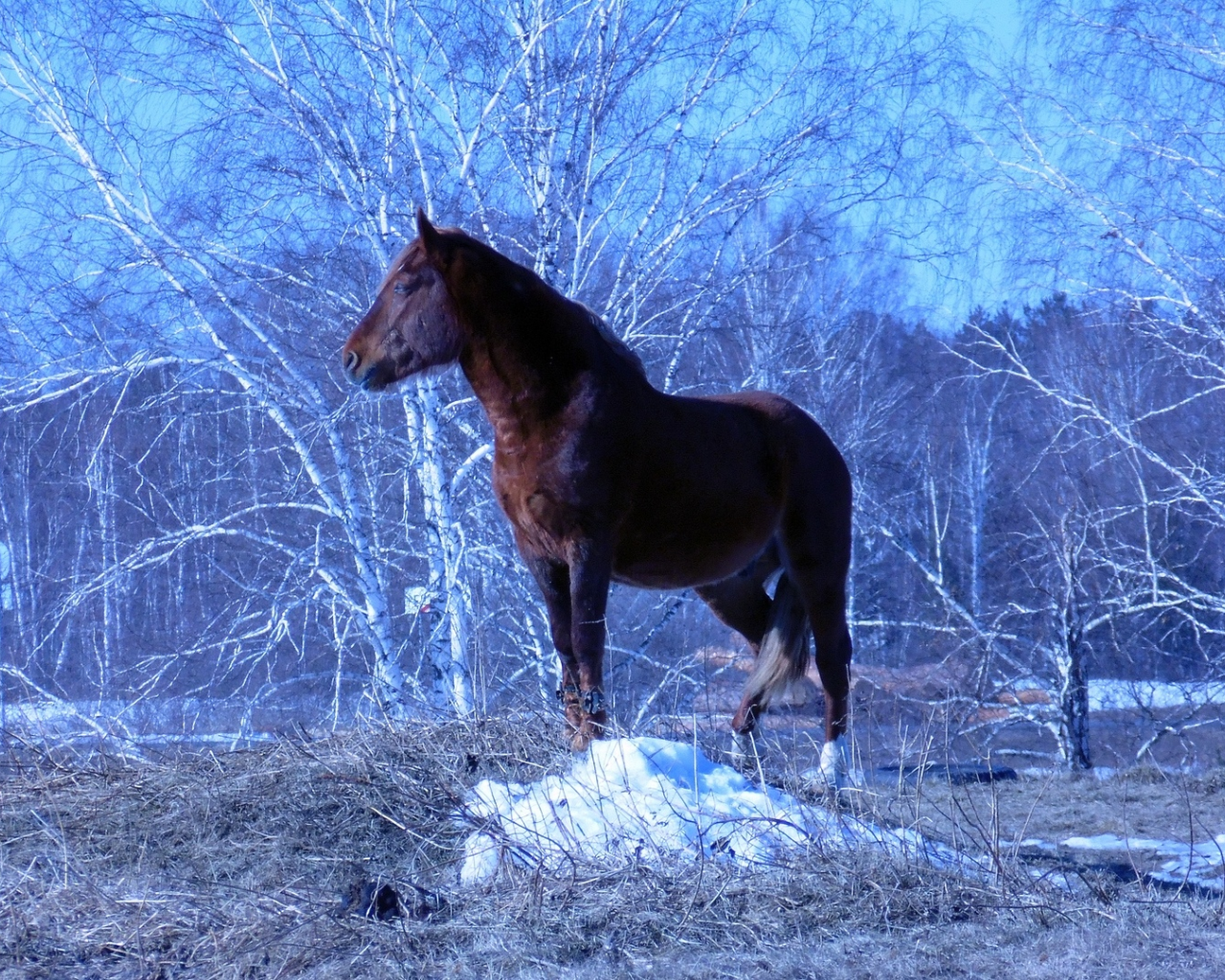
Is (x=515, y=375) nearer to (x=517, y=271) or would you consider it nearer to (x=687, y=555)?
(x=517, y=271)

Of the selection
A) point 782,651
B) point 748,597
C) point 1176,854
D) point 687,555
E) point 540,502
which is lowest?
point 1176,854

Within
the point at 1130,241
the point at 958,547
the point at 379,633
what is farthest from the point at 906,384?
the point at 379,633

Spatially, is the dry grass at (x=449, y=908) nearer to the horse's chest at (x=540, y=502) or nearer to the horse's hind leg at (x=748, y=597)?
the horse's chest at (x=540, y=502)

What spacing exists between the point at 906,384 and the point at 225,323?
399 inches

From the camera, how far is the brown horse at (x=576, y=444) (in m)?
3.86

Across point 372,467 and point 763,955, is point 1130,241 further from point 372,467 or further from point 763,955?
point 763,955

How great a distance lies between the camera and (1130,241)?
8.21 m

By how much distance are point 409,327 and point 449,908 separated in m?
1.77

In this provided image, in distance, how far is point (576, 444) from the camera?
3.86 metres

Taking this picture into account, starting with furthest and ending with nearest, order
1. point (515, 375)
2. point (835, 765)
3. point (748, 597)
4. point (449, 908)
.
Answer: point (748, 597) → point (835, 765) → point (515, 375) → point (449, 908)

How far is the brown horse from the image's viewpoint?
3.86m

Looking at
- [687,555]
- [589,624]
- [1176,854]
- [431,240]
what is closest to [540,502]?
[589,624]

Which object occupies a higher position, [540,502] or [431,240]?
[431,240]

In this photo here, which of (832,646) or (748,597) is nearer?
(832,646)
